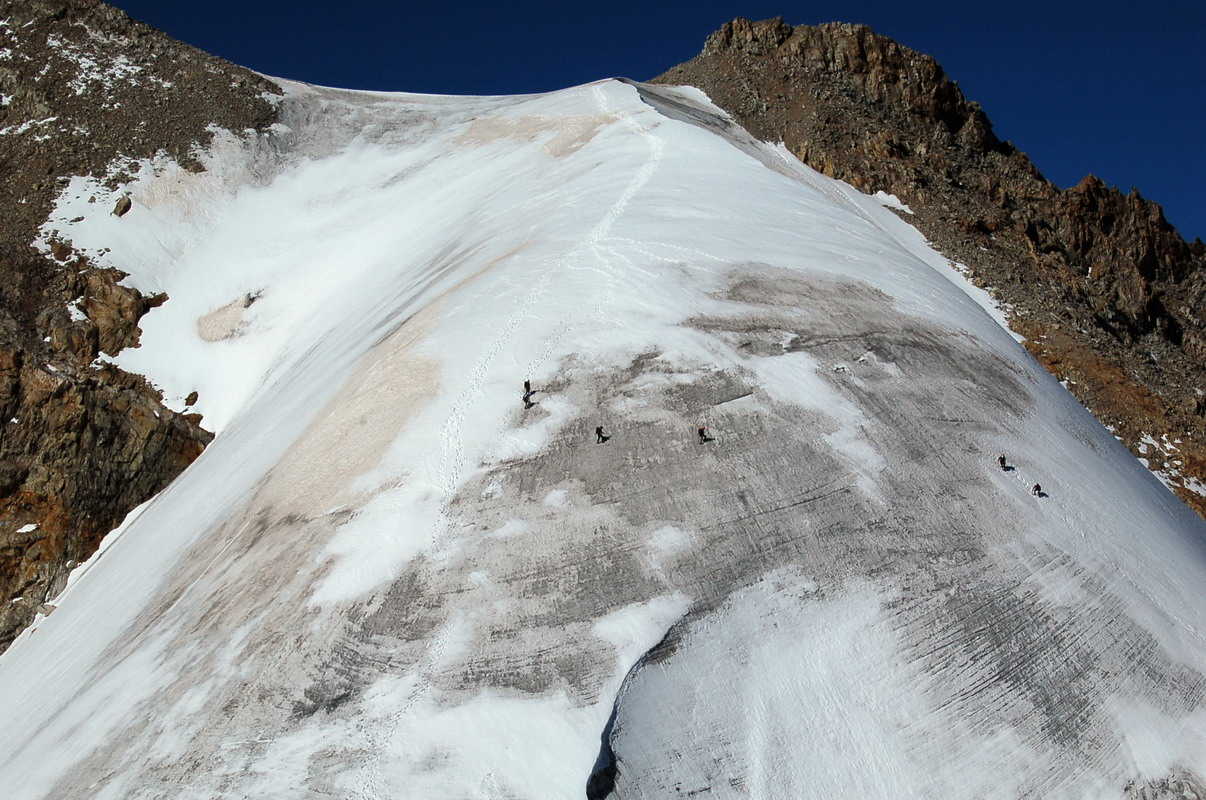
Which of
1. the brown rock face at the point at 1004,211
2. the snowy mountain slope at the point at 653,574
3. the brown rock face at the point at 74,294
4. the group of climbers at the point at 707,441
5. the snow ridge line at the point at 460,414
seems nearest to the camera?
the snow ridge line at the point at 460,414

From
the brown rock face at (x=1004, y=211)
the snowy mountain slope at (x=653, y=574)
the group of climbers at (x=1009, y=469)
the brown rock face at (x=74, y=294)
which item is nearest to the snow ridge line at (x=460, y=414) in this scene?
the snowy mountain slope at (x=653, y=574)

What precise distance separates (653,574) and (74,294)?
2010 centimetres

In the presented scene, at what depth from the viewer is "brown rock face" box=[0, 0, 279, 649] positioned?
1664 centimetres

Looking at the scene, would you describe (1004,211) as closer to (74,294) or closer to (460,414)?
(460,414)

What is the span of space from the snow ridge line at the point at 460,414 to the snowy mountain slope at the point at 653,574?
0.12ft

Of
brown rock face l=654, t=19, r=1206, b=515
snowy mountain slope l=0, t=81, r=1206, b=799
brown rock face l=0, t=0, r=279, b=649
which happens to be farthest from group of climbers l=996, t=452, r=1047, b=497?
brown rock face l=0, t=0, r=279, b=649

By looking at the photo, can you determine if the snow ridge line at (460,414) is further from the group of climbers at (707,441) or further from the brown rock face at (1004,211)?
the brown rock face at (1004,211)

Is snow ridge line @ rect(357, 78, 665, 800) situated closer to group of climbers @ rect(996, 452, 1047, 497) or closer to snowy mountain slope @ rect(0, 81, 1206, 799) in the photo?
snowy mountain slope @ rect(0, 81, 1206, 799)

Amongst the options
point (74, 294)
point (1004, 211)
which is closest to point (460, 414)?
point (74, 294)

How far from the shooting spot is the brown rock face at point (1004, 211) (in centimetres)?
2083

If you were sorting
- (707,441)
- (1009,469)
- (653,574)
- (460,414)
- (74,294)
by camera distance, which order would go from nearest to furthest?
(653,574), (707,441), (1009,469), (460,414), (74,294)

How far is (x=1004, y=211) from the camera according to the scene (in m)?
29.9

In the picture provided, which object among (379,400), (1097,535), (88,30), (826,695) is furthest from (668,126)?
(88,30)

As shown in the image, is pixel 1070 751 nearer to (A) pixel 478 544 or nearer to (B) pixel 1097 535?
(B) pixel 1097 535
